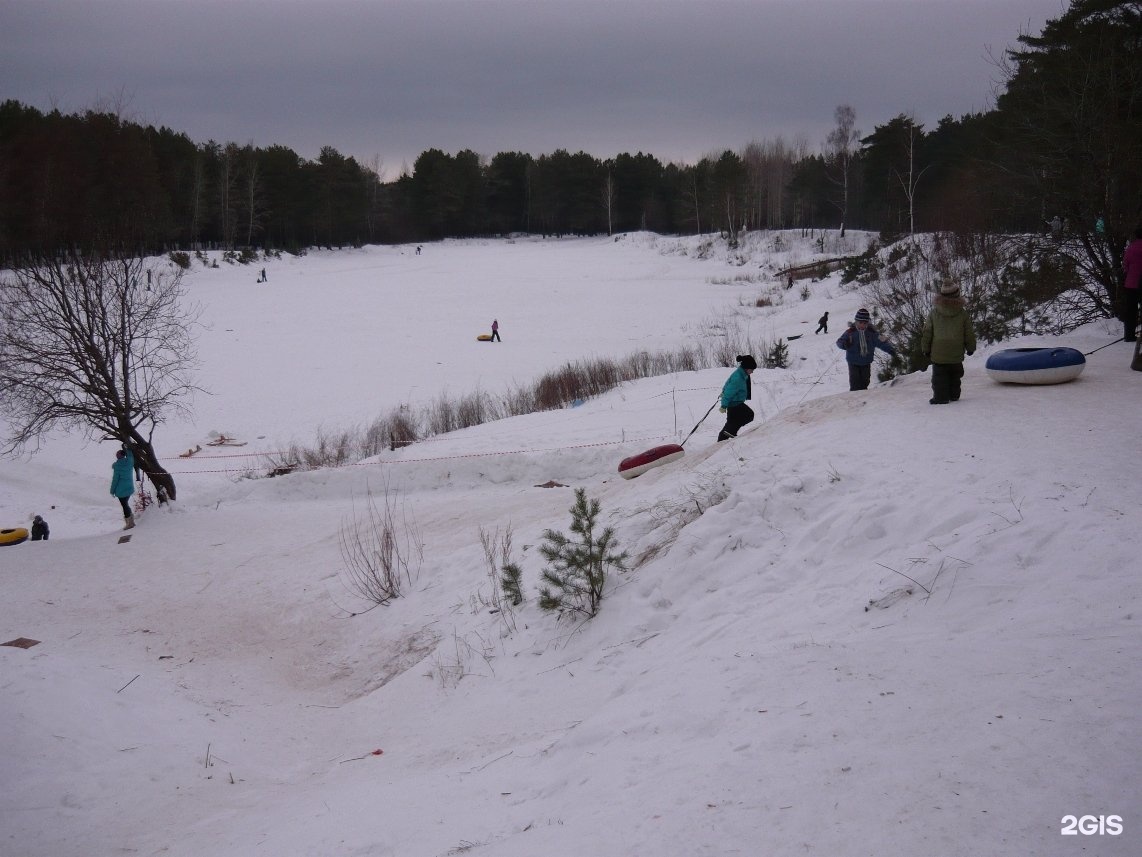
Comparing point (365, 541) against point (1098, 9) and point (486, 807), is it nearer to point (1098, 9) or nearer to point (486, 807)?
point (486, 807)

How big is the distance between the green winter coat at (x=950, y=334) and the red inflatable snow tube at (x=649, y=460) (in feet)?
12.5

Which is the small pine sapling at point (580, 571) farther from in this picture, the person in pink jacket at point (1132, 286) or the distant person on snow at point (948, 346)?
the person in pink jacket at point (1132, 286)

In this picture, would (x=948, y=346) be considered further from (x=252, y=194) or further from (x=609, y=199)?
(x=609, y=199)

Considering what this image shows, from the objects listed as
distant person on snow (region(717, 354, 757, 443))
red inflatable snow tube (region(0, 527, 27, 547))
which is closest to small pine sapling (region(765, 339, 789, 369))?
distant person on snow (region(717, 354, 757, 443))

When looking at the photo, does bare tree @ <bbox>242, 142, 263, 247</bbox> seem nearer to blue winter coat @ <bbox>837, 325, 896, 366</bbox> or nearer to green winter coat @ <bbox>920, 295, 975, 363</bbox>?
blue winter coat @ <bbox>837, 325, 896, 366</bbox>

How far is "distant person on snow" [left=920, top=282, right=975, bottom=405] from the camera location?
362 inches

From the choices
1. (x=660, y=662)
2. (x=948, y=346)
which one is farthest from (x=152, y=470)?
(x=948, y=346)

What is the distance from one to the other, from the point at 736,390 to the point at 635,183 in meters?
85.7

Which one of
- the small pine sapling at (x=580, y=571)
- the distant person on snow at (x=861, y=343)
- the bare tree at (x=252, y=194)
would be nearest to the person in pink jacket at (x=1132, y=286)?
the distant person on snow at (x=861, y=343)

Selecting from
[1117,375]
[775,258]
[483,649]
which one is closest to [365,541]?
[483,649]

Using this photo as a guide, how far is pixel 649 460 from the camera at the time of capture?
38.1 ft

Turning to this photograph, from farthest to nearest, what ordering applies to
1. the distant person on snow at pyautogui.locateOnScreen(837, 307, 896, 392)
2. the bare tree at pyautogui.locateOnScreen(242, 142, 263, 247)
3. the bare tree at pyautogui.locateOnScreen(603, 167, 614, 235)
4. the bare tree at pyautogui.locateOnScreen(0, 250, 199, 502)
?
the bare tree at pyautogui.locateOnScreen(603, 167, 614, 235), the bare tree at pyautogui.locateOnScreen(242, 142, 263, 247), the bare tree at pyautogui.locateOnScreen(0, 250, 199, 502), the distant person on snow at pyautogui.locateOnScreen(837, 307, 896, 392)

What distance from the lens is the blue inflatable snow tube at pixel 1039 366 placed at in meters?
9.53

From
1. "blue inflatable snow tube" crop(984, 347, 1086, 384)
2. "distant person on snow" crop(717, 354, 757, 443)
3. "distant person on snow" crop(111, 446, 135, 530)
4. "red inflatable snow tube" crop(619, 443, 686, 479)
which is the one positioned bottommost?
"distant person on snow" crop(111, 446, 135, 530)
